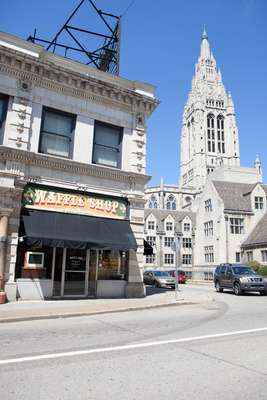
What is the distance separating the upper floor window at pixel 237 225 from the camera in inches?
1806

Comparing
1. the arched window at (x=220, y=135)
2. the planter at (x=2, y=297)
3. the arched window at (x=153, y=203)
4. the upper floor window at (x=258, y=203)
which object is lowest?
the planter at (x=2, y=297)

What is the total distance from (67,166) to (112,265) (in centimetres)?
527

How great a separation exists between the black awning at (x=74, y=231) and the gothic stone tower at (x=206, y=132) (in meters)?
107

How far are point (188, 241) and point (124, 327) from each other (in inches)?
2182

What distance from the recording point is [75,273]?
16422 millimetres

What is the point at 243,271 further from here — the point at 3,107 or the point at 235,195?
the point at 235,195

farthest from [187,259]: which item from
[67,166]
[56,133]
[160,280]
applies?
[56,133]

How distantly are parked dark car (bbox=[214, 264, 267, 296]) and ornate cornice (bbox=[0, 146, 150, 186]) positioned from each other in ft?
29.3

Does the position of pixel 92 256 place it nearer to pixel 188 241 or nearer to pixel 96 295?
pixel 96 295

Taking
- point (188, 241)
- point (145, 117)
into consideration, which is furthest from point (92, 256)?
point (188, 241)

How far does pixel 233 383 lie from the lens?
5.13 meters

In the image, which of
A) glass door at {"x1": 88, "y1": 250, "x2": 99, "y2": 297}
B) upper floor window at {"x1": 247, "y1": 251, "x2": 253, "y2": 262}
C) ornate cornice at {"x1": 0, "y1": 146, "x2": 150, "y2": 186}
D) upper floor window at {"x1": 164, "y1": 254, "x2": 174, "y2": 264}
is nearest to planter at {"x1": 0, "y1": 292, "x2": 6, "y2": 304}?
glass door at {"x1": 88, "y1": 250, "x2": 99, "y2": 297}

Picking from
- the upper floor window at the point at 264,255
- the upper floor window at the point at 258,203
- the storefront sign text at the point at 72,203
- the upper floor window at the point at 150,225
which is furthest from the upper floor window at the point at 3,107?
the upper floor window at the point at 150,225

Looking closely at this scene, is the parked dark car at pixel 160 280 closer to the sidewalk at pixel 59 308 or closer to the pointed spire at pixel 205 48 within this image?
the sidewalk at pixel 59 308
